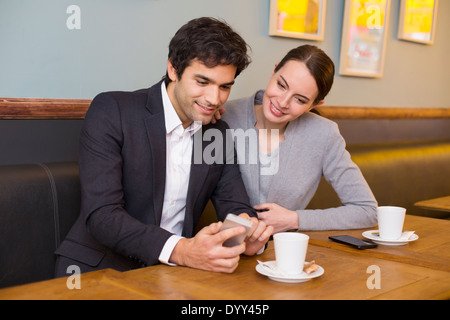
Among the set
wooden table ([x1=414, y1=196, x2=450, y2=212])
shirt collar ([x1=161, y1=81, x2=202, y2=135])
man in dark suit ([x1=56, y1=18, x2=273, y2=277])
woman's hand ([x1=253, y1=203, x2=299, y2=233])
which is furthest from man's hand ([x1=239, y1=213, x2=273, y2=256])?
wooden table ([x1=414, y1=196, x2=450, y2=212])

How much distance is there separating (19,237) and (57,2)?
81 centimetres

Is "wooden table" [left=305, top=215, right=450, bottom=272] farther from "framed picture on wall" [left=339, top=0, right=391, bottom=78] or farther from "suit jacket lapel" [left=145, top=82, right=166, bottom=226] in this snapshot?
"framed picture on wall" [left=339, top=0, right=391, bottom=78]

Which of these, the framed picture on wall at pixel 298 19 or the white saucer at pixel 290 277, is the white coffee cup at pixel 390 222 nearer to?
the white saucer at pixel 290 277

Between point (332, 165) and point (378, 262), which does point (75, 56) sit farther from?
point (378, 262)

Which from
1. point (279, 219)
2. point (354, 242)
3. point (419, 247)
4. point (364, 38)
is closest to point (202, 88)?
point (279, 219)

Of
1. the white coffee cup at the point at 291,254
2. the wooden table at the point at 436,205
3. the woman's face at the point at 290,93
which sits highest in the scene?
the woman's face at the point at 290,93

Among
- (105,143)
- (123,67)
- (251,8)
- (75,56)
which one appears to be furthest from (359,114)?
(105,143)

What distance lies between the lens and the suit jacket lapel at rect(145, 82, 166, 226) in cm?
159

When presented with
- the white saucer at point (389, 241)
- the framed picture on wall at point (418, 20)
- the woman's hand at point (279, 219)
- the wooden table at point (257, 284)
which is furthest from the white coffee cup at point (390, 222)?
the framed picture on wall at point (418, 20)

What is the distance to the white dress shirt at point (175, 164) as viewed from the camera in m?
1.66

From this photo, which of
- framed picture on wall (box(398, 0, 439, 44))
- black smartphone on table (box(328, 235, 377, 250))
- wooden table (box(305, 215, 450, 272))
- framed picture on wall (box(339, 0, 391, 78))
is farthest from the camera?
framed picture on wall (box(398, 0, 439, 44))

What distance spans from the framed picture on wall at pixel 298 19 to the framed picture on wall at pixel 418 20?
32.4 inches

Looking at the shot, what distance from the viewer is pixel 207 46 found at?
156 cm

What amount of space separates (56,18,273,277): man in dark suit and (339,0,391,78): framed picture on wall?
5.14 ft
